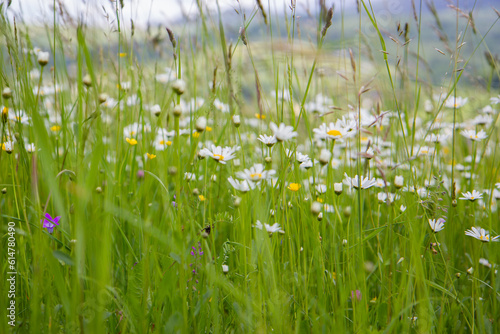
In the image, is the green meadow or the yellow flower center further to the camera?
the yellow flower center

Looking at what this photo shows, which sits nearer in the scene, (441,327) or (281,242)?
(441,327)

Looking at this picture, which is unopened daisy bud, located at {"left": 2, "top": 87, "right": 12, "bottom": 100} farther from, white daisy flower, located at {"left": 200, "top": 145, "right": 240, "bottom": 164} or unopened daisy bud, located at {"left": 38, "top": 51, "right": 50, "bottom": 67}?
white daisy flower, located at {"left": 200, "top": 145, "right": 240, "bottom": 164}

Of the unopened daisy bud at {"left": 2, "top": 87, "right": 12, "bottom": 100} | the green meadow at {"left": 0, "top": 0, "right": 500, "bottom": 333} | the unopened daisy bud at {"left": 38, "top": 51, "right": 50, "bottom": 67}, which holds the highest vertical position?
the unopened daisy bud at {"left": 38, "top": 51, "right": 50, "bottom": 67}

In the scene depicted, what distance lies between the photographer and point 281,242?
1.15m

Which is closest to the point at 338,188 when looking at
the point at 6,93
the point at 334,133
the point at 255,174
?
the point at 334,133

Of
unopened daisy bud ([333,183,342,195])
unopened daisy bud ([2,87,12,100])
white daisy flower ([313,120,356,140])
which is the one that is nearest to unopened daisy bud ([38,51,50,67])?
unopened daisy bud ([2,87,12,100])

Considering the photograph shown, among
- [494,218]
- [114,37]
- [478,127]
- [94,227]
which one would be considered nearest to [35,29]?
[114,37]

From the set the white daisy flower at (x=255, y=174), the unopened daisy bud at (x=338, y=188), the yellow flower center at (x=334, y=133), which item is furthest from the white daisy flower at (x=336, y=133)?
the white daisy flower at (x=255, y=174)

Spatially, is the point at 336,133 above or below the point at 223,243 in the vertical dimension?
above

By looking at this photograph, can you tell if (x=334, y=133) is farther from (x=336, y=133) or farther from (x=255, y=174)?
(x=255, y=174)

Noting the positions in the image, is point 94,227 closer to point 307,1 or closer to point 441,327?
point 441,327

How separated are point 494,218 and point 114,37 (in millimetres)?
1758

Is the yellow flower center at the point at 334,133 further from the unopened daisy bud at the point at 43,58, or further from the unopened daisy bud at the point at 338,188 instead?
the unopened daisy bud at the point at 43,58

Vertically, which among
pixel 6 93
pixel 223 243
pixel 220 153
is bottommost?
pixel 223 243
